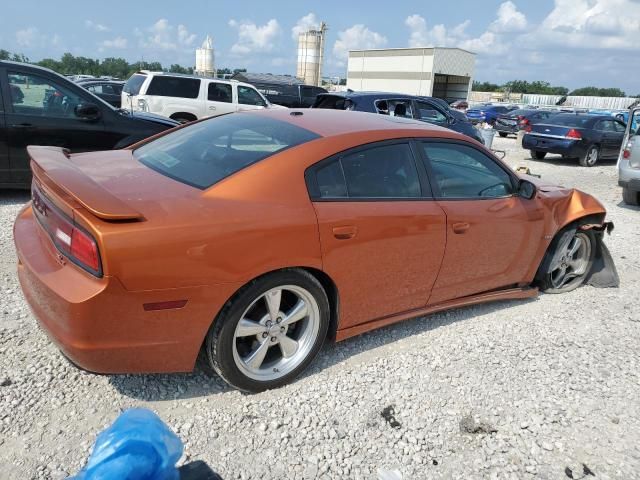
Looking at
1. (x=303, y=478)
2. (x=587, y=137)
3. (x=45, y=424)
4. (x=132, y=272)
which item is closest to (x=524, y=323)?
(x=303, y=478)

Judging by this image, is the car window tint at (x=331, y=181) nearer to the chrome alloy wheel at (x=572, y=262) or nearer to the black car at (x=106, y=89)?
the chrome alloy wheel at (x=572, y=262)

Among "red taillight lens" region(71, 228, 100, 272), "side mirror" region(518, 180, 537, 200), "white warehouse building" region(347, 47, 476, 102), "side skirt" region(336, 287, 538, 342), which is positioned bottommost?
"side skirt" region(336, 287, 538, 342)

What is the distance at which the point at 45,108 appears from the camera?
20.5 feet

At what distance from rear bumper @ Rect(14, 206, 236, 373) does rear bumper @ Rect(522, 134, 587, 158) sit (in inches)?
532

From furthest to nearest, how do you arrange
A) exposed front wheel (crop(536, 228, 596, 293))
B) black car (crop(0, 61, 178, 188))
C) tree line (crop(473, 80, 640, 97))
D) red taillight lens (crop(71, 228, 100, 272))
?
tree line (crop(473, 80, 640, 97)), black car (crop(0, 61, 178, 188)), exposed front wheel (crop(536, 228, 596, 293)), red taillight lens (crop(71, 228, 100, 272))

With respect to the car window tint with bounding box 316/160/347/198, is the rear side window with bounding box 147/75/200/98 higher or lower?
higher

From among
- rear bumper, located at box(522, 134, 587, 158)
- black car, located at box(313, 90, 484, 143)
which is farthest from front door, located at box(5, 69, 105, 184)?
rear bumper, located at box(522, 134, 587, 158)

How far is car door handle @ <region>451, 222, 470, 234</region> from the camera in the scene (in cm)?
342

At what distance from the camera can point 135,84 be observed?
519 inches

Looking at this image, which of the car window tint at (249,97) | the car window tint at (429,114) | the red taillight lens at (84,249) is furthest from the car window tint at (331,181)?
the car window tint at (249,97)

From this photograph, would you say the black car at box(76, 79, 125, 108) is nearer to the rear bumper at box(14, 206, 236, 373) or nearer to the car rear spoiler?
the car rear spoiler

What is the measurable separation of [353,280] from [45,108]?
516 centimetres

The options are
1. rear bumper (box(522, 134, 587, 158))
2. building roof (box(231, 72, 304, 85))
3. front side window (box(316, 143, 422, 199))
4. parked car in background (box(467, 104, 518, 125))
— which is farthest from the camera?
parked car in background (box(467, 104, 518, 125))

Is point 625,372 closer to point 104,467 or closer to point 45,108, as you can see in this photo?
point 104,467
